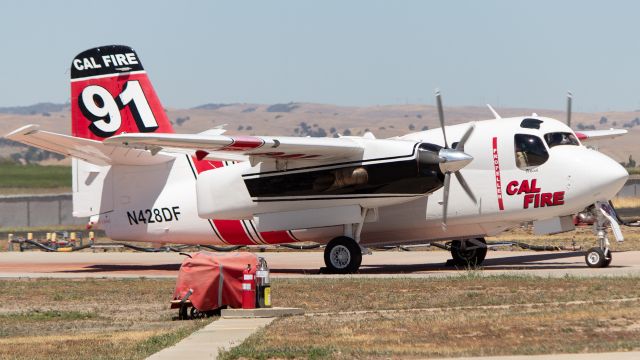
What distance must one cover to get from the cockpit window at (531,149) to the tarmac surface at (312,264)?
310cm

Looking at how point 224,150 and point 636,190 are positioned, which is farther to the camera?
point 636,190

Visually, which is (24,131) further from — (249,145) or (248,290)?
(248,290)

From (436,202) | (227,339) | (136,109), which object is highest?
(136,109)

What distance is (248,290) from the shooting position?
931 inches

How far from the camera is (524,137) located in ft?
108

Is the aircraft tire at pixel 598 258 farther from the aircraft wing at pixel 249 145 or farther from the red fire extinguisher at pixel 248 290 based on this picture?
the red fire extinguisher at pixel 248 290

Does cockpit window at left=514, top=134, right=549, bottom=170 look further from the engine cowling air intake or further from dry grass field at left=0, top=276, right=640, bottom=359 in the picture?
dry grass field at left=0, top=276, right=640, bottom=359

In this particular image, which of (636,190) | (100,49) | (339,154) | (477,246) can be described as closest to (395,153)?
(339,154)

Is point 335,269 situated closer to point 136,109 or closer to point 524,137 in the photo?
point 524,137

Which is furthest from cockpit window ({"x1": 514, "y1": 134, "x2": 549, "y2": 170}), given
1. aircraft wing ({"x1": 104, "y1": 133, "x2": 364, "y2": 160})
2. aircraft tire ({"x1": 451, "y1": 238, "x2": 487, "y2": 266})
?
aircraft tire ({"x1": 451, "y1": 238, "x2": 487, "y2": 266})

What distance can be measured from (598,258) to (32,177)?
91.7 m

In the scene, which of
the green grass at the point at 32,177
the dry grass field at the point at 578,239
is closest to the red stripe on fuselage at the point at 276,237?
the dry grass field at the point at 578,239

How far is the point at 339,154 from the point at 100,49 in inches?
403

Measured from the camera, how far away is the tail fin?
1512 inches
